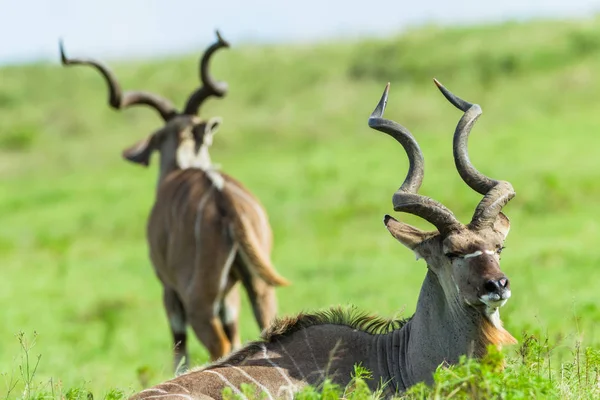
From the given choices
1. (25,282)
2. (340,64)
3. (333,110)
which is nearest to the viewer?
(25,282)

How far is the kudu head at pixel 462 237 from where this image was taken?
5.17m

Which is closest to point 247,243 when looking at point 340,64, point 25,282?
point 25,282

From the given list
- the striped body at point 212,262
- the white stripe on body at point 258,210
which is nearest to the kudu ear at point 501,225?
the striped body at point 212,262

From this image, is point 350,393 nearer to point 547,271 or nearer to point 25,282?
point 547,271

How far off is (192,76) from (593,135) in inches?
758

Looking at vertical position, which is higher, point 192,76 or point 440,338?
point 440,338

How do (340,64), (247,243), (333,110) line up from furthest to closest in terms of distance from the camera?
(340,64) → (333,110) → (247,243)

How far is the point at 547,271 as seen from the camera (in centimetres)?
1548

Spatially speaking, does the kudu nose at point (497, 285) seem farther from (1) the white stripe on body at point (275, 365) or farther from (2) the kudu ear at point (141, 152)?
(2) the kudu ear at point (141, 152)

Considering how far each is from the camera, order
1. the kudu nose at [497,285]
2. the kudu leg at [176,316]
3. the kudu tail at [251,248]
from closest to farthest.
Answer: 1. the kudu nose at [497,285]
2. the kudu tail at [251,248]
3. the kudu leg at [176,316]

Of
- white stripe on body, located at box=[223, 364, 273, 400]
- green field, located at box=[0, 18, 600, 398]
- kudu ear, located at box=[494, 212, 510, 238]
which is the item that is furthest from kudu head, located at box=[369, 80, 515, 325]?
white stripe on body, located at box=[223, 364, 273, 400]

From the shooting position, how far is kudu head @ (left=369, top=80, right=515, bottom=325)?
17.0 ft

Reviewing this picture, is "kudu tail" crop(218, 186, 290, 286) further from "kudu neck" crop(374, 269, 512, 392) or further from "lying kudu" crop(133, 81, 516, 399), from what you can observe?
A: "kudu neck" crop(374, 269, 512, 392)

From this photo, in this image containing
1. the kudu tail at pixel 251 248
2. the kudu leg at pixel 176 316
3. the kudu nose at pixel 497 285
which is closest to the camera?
the kudu nose at pixel 497 285
